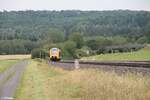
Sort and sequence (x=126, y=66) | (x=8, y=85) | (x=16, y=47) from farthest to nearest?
(x=16, y=47), (x=8, y=85), (x=126, y=66)

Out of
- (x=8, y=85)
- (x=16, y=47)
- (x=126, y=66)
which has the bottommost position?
(x=16, y=47)

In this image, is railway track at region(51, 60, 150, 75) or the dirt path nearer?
the dirt path

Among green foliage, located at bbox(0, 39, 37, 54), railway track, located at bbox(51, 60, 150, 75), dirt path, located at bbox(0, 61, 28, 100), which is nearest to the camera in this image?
dirt path, located at bbox(0, 61, 28, 100)

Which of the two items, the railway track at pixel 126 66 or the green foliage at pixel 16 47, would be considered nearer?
the railway track at pixel 126 66

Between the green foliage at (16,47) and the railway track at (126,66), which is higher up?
the railway track at (126,66)

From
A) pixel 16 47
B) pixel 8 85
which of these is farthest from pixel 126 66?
pixel 16 47

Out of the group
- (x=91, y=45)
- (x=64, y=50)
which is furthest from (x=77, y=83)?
(x=91, y=45)

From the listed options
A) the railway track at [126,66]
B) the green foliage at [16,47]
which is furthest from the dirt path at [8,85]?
the green foliage at [16,47]

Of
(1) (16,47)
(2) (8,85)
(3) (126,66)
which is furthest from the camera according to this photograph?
(1) (16,47)

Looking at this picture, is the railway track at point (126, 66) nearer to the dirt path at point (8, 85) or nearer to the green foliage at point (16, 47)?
the dirt path at point (8, 85)

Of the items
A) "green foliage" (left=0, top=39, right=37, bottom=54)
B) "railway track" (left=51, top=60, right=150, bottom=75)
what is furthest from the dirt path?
A: "green foliage" (left=0, top=39, right=37, bottom=54)

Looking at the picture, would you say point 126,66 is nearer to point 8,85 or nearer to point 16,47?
point 8,85

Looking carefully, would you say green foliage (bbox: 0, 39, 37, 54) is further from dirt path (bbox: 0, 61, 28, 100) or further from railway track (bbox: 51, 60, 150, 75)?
railway track (bbox: 51, 60, 150, 75)

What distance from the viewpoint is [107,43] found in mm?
156875
